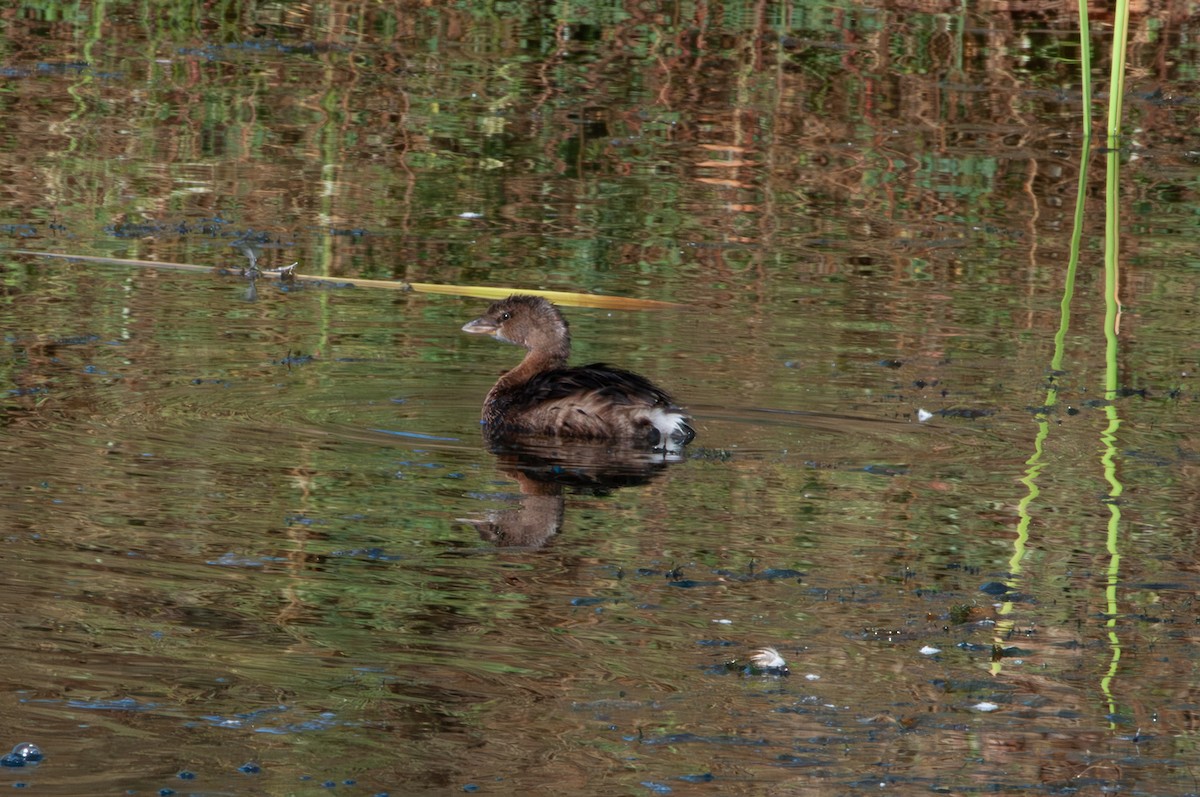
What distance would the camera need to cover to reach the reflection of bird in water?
7488mm

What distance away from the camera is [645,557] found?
7.17m

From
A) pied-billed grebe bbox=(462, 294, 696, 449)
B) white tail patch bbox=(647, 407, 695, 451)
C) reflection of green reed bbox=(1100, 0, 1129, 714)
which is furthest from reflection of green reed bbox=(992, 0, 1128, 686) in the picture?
pied-billed grebe bbox=(462, 294, 696, 449)

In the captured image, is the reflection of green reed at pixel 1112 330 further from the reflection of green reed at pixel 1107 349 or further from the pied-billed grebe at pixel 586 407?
the pied-billed grebe at pixel 586 407

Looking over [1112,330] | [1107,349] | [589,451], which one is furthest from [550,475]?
[1112,330]

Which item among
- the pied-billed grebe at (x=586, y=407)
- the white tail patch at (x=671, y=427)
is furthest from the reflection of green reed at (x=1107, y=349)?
the pied-billed grebe at (x=586, y=407)

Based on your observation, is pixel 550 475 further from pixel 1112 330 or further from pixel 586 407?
pixel 1112 330

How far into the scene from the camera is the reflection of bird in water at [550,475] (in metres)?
7.49

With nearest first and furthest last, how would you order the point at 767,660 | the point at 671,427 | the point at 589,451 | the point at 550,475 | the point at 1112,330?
the point at 767,660 → the point at 550,475 → the point at 671,427 → the point at 589,451 → the point at 1112,330

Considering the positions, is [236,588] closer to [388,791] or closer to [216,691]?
[216,691]

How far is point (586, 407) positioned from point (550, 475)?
2.39 feet

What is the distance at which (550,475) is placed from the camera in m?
8.58

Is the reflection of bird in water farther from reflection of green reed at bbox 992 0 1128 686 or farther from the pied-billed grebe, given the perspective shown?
reflection of green reed at bbox 992 0 1128 686

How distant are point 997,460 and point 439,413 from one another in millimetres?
2406

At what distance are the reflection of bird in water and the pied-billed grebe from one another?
68mm
